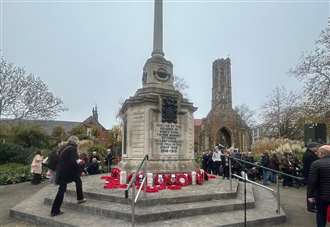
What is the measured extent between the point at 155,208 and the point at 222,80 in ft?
218

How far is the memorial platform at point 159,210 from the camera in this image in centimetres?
607

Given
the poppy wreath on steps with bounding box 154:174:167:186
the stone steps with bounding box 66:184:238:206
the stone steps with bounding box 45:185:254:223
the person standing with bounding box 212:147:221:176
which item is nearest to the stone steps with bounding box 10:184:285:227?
the stone steps with bounding box 45:185:254:223

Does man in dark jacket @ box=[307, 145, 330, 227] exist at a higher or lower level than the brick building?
lower

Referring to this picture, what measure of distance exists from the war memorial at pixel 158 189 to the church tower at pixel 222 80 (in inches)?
2304

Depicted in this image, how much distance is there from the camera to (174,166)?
994 cm

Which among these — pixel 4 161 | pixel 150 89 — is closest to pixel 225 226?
pixel 150 89

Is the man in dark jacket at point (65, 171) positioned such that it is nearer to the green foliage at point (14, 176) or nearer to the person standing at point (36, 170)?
the person standing at point (36, 170)

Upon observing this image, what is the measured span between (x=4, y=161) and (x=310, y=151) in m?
23.4

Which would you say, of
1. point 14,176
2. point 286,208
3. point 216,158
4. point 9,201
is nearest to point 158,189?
point 286,208

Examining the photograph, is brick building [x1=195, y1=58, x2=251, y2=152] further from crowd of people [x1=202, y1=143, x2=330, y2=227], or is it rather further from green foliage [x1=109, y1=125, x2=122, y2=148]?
crowd of people [x1=202, y1=143, x2=330, y2=227]

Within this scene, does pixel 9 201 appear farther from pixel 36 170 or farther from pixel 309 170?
pixel 309 170

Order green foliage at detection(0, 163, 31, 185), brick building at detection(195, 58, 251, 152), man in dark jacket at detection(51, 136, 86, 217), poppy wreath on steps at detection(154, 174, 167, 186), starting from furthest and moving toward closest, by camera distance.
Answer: brick building at detection(195, 58, 251, 152)
green foliage at detection(0, 163, 31, 185)
poppy wreath on steps at detection(154, 174, 167, 186)
man in dark jacket at detection(51, 136, 86, 217)

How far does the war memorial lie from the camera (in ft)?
20.5

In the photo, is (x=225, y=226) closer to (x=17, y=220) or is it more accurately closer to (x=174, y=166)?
(x=174, y=166)
